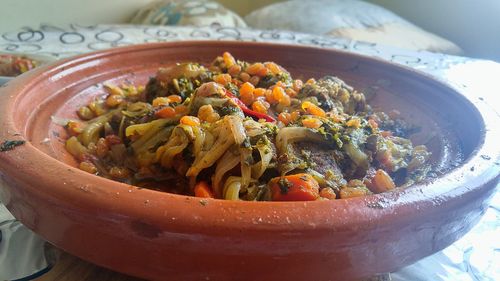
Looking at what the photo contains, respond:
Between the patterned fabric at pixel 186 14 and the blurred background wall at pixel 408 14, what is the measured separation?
11.5 inches

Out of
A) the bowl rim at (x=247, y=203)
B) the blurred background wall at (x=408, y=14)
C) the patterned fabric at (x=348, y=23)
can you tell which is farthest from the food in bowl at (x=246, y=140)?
the patterned fabric at (x=348, y=23)

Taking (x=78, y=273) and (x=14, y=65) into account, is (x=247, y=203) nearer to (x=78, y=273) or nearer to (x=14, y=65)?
(x=78, y=273)

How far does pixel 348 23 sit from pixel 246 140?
3313 millimetres

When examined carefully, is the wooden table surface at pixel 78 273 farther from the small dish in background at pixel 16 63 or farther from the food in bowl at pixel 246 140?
the small dish in background at pixel 16 63

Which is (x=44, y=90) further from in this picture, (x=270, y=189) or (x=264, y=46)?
(x=264, y=46)

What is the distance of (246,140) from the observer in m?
1.00

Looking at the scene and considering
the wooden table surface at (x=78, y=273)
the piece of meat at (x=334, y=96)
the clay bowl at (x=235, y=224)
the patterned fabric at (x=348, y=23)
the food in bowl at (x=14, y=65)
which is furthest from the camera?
the patterned fabric at (x=348, y=23)

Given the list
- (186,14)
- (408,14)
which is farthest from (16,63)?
(408,14)

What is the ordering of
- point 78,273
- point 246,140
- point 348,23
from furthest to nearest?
point 348,23 → point 246,140 → point 78,273

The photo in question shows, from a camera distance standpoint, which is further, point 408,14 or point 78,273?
point 408,14

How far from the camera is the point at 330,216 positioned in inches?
26.0

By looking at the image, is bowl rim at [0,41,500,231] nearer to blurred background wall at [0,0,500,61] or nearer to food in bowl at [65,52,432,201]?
food in bowl at [65,52,432,201]

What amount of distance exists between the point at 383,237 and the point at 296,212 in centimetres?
14

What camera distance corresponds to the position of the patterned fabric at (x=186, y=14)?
359 cm
